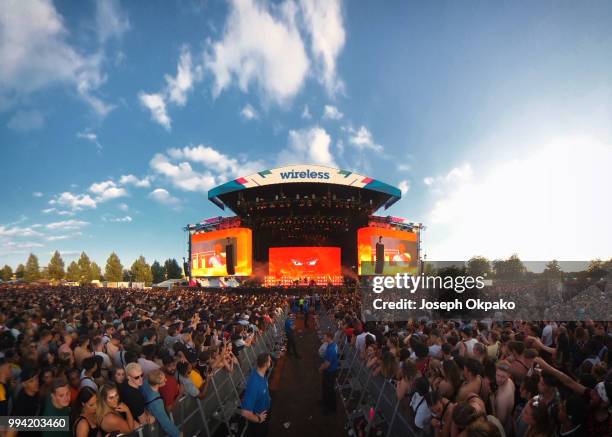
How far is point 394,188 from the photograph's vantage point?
3291 centimetres

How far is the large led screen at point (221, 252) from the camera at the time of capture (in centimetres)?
3616

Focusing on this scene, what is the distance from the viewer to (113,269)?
292 feet

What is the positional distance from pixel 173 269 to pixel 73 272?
3186 cm

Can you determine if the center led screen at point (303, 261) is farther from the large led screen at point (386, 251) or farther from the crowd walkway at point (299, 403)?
the crowd walkway at point (299, 403)

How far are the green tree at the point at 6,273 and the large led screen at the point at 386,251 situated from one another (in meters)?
127

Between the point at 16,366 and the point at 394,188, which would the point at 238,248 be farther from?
the point at 16,366

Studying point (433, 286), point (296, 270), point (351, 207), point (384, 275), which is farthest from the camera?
point (296, 270)

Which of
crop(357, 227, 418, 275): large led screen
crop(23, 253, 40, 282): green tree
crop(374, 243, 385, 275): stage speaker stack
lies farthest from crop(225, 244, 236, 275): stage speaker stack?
crop(23, 253, 40, 282): green tree

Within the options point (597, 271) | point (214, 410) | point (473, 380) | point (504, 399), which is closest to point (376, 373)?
point (473, 380)

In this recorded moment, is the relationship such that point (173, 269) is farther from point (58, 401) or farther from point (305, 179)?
point (58, 401)

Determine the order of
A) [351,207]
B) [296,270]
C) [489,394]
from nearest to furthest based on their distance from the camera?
[489,394], [351,207], [296,270]

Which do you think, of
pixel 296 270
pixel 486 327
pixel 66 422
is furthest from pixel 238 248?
pixel 66 422

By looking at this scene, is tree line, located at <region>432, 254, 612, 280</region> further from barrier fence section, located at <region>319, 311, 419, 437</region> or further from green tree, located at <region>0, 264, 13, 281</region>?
green tree, located at <region>0, 264, 13, 281</region>

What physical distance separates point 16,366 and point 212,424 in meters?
3.38
